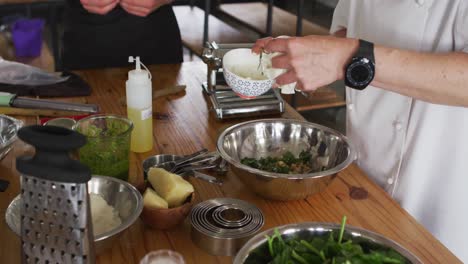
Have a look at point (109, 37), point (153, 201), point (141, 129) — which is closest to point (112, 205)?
point (153, 201)

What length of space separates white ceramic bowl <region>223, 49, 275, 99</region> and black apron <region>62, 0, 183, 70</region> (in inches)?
31.8

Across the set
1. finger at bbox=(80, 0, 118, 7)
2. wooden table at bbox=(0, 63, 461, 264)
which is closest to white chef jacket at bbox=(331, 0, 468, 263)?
wooden table at bbox=(0, 63, 461, 264)

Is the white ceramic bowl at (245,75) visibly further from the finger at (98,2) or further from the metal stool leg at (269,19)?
the metal stool leg at (269,19)

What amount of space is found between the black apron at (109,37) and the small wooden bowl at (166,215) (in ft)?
3.59

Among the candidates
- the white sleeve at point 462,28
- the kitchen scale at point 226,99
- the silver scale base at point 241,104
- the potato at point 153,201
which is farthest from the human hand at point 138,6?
the white sleeve at point 462,28

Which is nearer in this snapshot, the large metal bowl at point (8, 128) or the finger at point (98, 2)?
the large metal bowl at point (8, 128)

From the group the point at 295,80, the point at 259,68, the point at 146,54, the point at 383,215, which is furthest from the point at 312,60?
the point at 146,54

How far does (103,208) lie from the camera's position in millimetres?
1087

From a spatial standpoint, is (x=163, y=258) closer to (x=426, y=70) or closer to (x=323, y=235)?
(x=323, y=235)

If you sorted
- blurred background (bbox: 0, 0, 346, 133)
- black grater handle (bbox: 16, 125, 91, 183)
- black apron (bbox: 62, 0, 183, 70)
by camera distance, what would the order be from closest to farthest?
black grater handle (bbox: 16, 125, 91, 183) → black apron (bbox: 62, 0, 183, 70) → blurred background (bbox: 0, 0, 346, 133)

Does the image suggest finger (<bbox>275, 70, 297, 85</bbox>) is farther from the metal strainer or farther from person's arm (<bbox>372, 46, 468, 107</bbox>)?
the metal strainer

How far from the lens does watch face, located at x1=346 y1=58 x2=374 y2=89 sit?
111 cm

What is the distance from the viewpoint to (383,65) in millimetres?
1145

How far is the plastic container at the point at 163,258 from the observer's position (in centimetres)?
97
